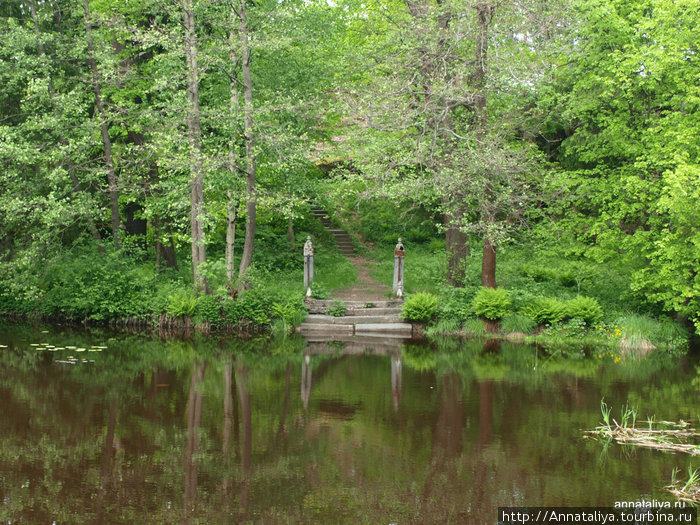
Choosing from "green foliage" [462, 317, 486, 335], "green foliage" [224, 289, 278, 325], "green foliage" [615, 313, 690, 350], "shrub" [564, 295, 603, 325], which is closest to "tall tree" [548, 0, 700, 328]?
"green foliage" [615, 313, 690, 350]

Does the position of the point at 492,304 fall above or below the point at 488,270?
below

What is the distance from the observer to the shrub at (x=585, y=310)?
59.1 feet

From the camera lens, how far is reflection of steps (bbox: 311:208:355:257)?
2711cm

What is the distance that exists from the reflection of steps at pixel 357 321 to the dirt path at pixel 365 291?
613 millimetres

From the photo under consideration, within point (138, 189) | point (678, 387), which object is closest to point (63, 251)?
point (138, 189)

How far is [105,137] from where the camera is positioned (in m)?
20.5

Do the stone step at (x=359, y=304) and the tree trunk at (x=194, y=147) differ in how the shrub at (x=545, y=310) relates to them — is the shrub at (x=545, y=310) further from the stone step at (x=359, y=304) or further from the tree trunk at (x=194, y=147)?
the tree trunk at (x=194, y=147)

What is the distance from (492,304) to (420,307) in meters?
1.87

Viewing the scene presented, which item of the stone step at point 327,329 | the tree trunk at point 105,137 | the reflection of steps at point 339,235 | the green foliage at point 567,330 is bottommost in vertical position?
the stone step at point 327,329

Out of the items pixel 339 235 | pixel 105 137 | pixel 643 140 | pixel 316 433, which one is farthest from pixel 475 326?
pixel 105 137

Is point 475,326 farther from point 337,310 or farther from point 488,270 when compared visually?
point 337,310

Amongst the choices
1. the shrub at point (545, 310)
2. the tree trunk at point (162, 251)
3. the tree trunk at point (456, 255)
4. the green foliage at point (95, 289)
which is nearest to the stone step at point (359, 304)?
the tree trunk at point (456, 255)

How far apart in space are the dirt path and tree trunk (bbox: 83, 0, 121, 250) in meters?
6.66

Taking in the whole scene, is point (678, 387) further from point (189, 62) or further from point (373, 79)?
point (189, 62)
